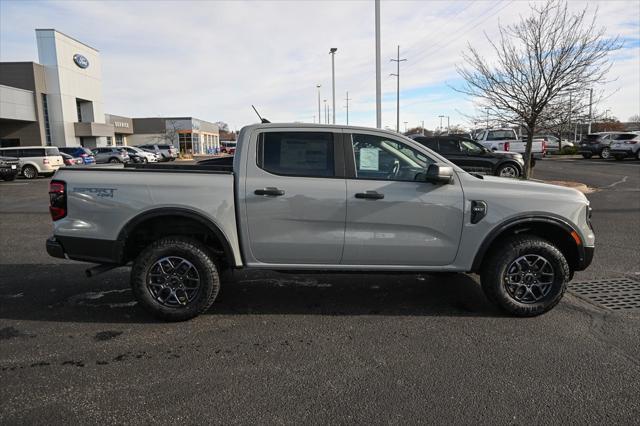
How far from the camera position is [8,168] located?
66.6ft

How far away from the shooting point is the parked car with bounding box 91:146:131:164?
1195 inches

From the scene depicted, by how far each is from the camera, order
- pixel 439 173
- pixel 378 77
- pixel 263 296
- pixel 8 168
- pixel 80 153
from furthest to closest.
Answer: pixel 80 153 → pixel 8 168 → pixel 378 77 → pixel 263 296 → pixel 439 173

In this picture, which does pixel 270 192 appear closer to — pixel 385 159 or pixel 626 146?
pixel 385 159

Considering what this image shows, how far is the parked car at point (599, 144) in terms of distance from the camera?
3017 cm

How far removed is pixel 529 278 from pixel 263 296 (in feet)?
8.96

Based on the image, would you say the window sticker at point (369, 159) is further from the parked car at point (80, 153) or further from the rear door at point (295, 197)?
the parked car at point (80, 153)

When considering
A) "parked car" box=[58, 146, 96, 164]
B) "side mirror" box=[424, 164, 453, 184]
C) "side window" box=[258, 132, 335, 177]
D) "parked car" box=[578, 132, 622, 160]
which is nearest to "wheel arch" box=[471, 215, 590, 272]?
"side mirror" box=[424, 164, 453, 184]

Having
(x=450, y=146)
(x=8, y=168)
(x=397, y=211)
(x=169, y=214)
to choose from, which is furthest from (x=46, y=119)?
(x=397, y=211)

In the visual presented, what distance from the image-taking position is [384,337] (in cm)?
383

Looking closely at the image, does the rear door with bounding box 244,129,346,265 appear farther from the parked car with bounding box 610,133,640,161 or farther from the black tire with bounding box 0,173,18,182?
the parked car with bounding box 610,133,640,161

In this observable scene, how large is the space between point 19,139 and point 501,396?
149 ft

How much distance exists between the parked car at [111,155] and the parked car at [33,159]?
7.20 meters

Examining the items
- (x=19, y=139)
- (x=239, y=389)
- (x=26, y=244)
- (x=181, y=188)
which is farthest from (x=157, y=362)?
(x=19, y=139)

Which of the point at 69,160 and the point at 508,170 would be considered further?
the point at 69,160
